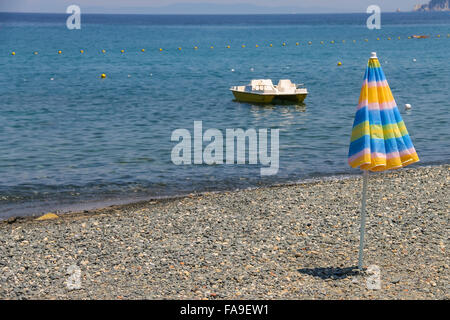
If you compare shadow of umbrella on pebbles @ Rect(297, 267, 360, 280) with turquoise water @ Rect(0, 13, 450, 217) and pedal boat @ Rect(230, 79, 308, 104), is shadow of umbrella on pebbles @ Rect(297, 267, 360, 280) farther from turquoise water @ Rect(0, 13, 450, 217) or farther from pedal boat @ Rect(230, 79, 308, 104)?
pedal boat @ Rect(230, 79, 308, 104)

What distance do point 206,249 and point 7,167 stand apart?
14.3 m

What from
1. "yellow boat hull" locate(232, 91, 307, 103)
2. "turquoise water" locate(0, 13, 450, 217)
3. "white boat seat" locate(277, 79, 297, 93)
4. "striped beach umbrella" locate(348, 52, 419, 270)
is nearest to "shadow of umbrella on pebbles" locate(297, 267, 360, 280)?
"striped beach umbrella" locate(348, 52, 419, 270)

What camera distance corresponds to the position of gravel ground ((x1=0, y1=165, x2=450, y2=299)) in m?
10.4

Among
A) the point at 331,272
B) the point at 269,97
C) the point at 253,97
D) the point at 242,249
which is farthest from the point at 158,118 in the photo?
the point at 331,272

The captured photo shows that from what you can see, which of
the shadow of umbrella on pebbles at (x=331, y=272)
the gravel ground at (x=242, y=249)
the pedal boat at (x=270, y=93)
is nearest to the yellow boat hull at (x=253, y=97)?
the pedal boat at (x=270, y=93)

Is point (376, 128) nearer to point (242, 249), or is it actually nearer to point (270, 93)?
point (242, 249)

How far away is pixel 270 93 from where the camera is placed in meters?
37.8

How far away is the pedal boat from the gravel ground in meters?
21.1

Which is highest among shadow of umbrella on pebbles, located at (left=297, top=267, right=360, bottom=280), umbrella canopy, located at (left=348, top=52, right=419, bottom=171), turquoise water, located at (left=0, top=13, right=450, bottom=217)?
umbrella canopy, located at (left=348, top=52, right=419, bottom=171)

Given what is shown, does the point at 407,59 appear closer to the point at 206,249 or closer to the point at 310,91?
the point at 310,91

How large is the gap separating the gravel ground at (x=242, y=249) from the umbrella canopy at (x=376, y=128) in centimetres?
207

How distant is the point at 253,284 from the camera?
34.3 ft

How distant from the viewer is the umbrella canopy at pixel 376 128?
980cm
